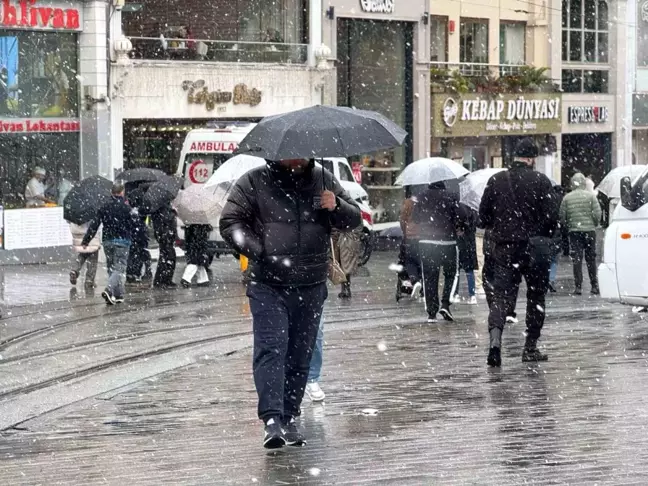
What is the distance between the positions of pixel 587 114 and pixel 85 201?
3061cm

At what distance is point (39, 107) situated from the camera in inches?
1144

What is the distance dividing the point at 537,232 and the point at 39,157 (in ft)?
61.9

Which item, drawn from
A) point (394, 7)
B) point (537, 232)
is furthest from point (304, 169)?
point (394, 7)

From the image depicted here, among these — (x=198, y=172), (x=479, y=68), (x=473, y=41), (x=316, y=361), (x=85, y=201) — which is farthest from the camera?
(x=473, y=41)

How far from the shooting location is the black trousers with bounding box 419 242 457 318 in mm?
15641

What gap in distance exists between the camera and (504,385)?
10914 mm

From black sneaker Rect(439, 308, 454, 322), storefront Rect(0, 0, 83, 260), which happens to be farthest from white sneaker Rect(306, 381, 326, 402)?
storefront Rect(0, 0, 83, 260)

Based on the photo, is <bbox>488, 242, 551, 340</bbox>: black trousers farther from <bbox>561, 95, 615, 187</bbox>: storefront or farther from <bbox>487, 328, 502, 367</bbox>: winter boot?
<bbox>561, 95, 615, 187</bbox>: storefront

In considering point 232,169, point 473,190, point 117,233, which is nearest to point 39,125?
point 117,233

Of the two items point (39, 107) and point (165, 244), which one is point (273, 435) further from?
point (39, 107)

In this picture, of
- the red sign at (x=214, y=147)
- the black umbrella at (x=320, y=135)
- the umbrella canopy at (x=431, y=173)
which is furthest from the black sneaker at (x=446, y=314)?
the red sign at (x=214, y=147)

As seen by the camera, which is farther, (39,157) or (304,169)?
(39,157)

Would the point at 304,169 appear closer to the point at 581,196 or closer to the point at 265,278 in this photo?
the point at 265,278

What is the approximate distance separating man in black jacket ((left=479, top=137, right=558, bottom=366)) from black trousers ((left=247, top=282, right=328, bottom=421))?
3.27 metres
